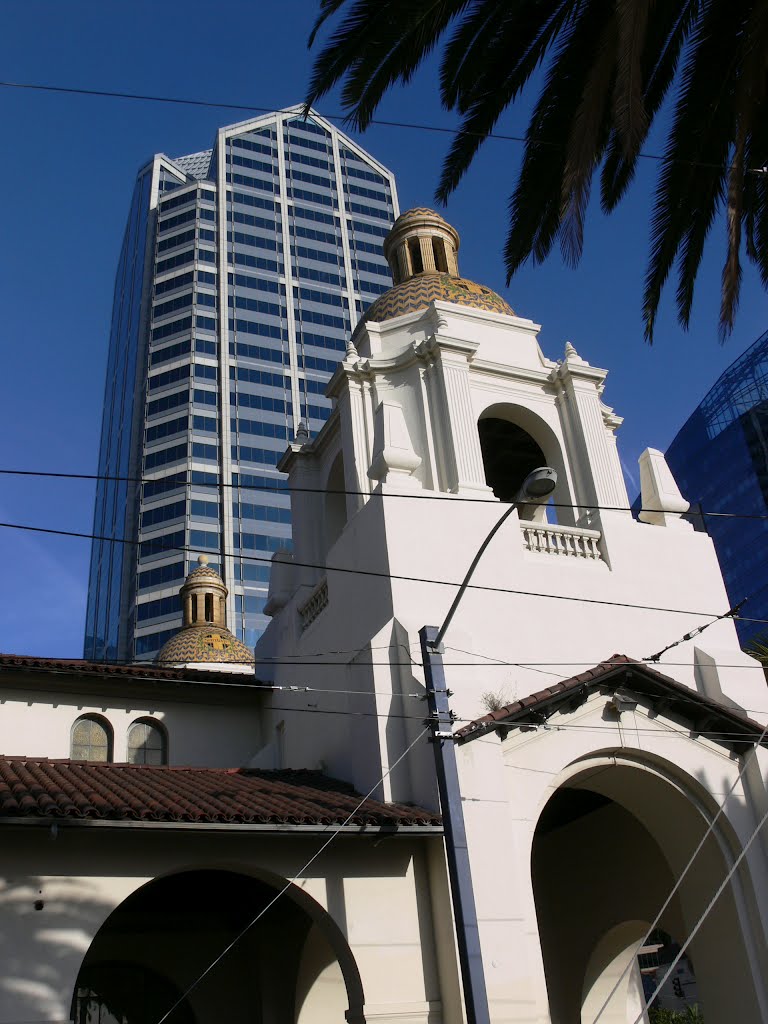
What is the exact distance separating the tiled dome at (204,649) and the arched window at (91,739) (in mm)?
18949

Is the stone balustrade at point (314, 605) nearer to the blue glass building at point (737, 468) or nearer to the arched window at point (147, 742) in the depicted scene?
the arched window at point (147, 742)

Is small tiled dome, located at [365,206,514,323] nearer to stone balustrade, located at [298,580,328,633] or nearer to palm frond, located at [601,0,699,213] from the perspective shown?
stone balustrade, located at [298,580,328,633]

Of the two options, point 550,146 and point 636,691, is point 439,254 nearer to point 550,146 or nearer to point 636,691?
point 636,691

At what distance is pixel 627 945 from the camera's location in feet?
62.1

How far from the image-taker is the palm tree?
9.66m

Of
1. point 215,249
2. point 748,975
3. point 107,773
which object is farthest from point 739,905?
point 215,249

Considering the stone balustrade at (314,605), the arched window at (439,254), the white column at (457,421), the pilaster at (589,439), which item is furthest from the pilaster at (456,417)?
the arched window at (439,254)

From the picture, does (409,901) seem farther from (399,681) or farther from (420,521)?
(420,521)

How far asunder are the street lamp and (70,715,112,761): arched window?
30.6ft

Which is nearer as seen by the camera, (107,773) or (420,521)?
(107,773)

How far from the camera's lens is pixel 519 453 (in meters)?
22.1

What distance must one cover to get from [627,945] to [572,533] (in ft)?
24.9

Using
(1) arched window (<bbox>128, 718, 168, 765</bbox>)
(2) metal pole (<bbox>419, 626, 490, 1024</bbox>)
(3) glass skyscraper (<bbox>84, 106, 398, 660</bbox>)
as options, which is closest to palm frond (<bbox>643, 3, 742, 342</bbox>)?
(2) metal pole (<bbox>419, 626, 490, 1024</bbox>)

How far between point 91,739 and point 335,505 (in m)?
6.44
